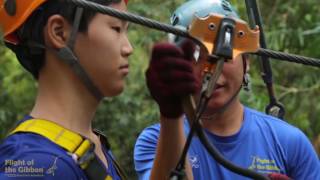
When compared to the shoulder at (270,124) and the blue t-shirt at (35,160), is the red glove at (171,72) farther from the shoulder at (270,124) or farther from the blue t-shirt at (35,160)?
the shoulder at (270,124)

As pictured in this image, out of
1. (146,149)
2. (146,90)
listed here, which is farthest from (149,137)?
(146,90)

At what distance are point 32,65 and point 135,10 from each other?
10.1ft

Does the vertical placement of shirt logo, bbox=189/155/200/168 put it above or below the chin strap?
below

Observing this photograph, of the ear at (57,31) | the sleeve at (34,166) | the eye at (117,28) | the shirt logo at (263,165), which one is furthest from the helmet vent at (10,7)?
the shirt logo at (263,165)

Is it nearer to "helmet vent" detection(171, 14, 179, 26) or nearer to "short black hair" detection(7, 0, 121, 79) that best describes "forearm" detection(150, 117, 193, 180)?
"short black hair" detection(7, 0, 121, 79)

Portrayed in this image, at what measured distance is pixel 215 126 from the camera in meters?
2.36

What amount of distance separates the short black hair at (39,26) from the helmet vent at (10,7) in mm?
44

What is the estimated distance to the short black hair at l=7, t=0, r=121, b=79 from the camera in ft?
5.90

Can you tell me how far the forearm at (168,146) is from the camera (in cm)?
172

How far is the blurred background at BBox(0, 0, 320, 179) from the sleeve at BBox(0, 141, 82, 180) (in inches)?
121

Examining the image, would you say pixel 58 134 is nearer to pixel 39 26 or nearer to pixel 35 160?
pixel 35 160

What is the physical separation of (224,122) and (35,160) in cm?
88

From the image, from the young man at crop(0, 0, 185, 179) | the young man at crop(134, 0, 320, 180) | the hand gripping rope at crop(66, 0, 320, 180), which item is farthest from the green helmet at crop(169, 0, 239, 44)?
the hand gripping rope at crop(66, 0, 320, 180)

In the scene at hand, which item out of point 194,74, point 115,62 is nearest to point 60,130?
point 115,62
